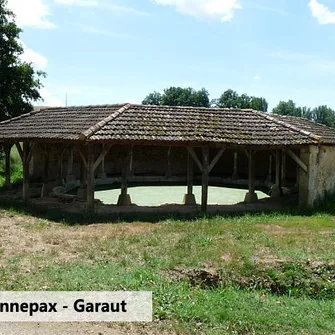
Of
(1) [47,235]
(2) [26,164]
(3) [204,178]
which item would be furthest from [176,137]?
(2) [26,164]

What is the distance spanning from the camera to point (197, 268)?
8.05 m

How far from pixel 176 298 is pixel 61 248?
3.63 metres

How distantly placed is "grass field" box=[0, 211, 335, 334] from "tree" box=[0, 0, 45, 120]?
1096 centimetres

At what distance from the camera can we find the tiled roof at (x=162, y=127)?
44.2ft

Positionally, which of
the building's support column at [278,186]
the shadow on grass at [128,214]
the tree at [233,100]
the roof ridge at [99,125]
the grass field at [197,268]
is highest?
the tree at [233,100]

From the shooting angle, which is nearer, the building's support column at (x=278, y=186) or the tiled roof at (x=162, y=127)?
the tiled roof at (x=162, y=127)

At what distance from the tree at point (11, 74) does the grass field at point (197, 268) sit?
1096 cm

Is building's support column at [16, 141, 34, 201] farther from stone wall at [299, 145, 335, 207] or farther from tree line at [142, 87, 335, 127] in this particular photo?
tree line at [142, 87, 335, 127]

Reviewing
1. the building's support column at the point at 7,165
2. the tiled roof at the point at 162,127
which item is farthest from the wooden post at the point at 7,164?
the tiled roof at the point at 162,127

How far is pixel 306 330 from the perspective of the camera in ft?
20.0

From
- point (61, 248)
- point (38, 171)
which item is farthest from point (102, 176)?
point (61, 248)

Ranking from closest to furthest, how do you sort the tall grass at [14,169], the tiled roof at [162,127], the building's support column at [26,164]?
the tiled roof at [162,127] → the building's support column at [26,164] → the tall grass at [14,169]

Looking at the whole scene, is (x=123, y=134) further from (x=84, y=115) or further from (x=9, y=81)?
(x=9, y=81)

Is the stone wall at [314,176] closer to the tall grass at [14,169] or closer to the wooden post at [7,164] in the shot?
the wooden post at [7,164]
